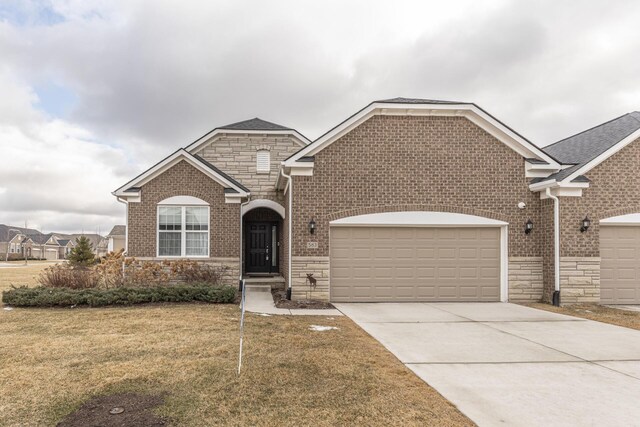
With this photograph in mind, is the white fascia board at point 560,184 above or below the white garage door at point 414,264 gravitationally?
above

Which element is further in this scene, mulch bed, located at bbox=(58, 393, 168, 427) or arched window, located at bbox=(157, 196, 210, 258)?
arched window, located at bbox=(157, 196, 210, 258)

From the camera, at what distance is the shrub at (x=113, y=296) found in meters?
11.1

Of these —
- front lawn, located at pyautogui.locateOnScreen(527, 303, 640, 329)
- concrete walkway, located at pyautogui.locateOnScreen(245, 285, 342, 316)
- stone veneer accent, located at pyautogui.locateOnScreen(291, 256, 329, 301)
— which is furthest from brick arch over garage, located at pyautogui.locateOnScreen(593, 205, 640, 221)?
concrete walkway, located at pyautogui.locateOnScreen(245, 285, 342, 316)

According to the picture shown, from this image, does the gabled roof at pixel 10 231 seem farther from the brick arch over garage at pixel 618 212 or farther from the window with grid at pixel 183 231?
the brick arch over garage at pixel 618 212

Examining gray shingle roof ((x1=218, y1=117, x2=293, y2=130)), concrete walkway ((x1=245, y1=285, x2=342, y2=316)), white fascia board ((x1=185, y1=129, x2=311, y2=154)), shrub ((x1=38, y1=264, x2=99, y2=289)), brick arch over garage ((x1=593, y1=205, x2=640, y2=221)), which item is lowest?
concrete walkway ((x1=245, y1=285, x2=342, y2=316))

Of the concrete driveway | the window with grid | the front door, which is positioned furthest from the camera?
the front door

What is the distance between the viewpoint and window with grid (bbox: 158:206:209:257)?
14.4 meters

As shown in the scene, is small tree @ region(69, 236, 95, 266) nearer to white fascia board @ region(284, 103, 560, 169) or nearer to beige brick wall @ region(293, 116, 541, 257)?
beige brick wall @ region(293, 116, 541, 257)

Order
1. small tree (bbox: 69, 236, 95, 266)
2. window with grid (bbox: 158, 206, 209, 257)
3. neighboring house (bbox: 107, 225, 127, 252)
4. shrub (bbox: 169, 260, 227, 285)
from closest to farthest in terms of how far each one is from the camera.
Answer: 1. shrub (bbox: 169, 260, 227, 285)
2. window with grid (bbox: 158, 206, 209, 257)
3. small tree (bbox: 69, 236, 95, 266)
4. neighboring house (bbox: 107, 225, 127, 252)

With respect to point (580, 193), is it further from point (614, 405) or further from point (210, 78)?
point (210, 78)

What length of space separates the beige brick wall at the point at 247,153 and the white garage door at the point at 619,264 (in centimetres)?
1217

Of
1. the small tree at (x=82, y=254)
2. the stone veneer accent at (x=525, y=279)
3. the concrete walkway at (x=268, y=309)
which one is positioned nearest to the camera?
the concrete walkway at (x=268, y=309)

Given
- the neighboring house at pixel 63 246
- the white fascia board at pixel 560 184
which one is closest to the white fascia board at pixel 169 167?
the white fascia board at pixel 560 184

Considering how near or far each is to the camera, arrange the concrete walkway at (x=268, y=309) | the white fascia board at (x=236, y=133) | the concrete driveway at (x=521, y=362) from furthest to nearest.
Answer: the white fascia board at (x=236, y=133) < the concrete walkway at (x=268, y=309) < the concrete driveway at (x=521, y=362)
